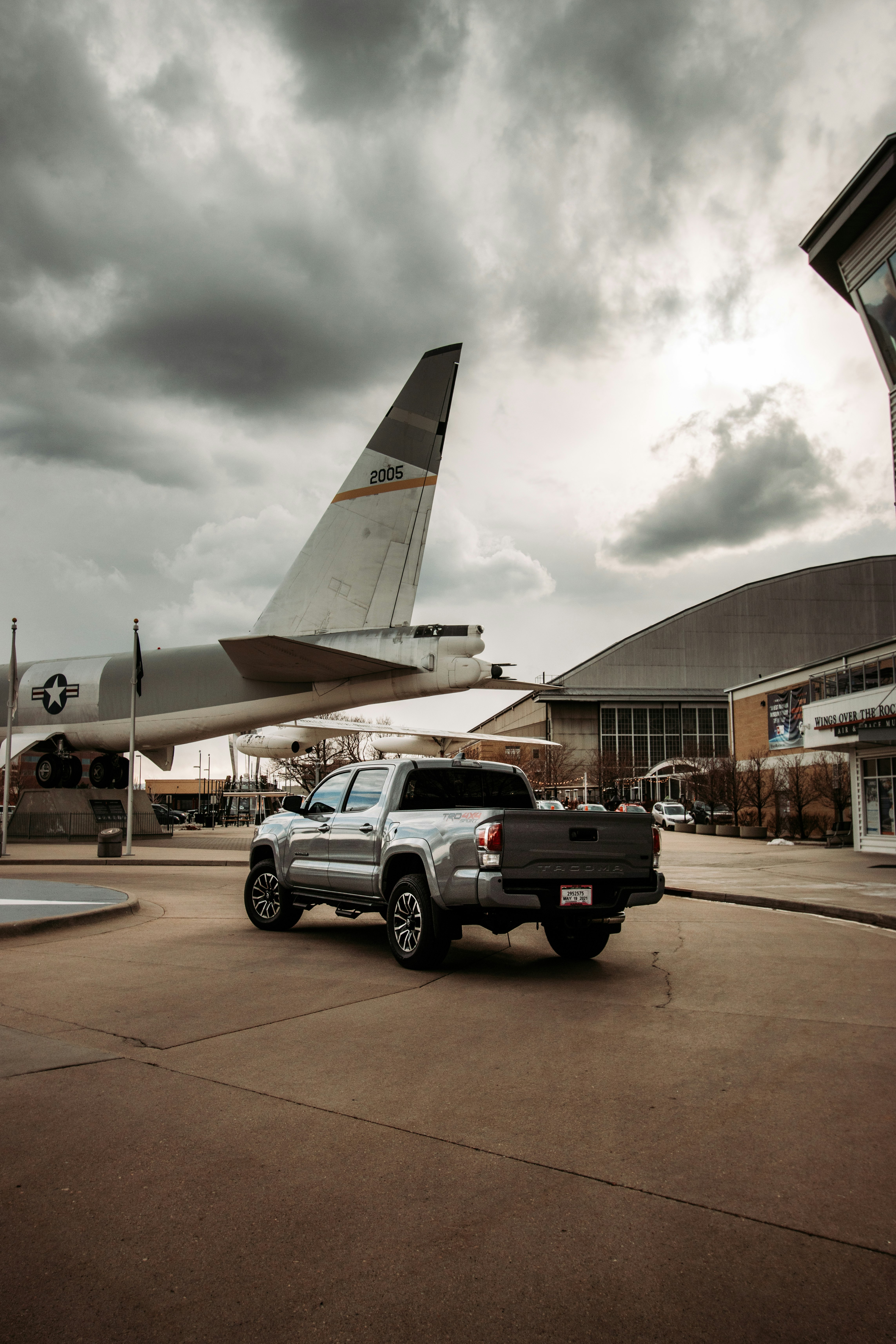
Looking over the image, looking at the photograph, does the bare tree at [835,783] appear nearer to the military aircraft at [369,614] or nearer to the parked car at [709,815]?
the parked car at [709,815]

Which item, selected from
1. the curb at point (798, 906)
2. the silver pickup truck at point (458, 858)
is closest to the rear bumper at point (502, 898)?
the silver pickup truck at point (458, 858)

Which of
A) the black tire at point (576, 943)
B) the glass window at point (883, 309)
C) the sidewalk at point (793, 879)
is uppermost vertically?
the glass window at point (883, 309)

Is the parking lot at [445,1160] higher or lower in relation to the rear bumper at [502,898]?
lower

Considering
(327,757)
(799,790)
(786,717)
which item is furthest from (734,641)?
(799,790)

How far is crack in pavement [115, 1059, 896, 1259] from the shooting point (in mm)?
3121

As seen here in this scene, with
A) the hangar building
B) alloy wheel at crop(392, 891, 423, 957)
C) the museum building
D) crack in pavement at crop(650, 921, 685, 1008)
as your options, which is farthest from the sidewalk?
the hangar building

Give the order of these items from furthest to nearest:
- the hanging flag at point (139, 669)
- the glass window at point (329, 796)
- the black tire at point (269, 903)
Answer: the hanging flag at point (139, 669)
the black tire at point (269, 903)
the glass window at point (329, 796)

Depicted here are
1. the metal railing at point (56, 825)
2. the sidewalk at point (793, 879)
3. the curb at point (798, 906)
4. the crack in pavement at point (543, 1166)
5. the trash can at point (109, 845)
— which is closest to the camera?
the crack in pavement at point (543, 1166)

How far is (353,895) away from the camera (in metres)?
9.26

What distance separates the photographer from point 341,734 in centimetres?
5300

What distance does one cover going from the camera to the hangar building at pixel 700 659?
79562mm

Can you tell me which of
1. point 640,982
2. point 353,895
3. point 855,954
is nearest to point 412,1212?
point 640,982

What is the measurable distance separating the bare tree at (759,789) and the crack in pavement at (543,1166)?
4147 cm

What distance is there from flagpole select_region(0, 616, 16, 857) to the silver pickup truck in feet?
45.5
